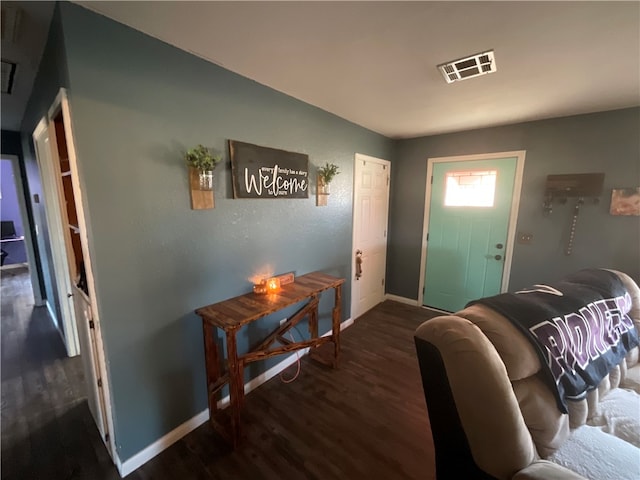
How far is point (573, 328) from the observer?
4.02 feet

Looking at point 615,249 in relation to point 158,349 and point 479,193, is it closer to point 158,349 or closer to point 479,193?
point 479,193

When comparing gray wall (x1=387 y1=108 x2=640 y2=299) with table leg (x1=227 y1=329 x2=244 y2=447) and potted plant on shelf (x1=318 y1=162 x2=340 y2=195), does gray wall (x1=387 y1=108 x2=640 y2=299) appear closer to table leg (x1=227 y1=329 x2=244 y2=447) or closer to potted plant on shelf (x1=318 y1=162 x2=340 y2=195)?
potted plant on shelf (x1=318 y1=162 x2=340 y2=195)

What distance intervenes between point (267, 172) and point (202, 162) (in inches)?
21.2

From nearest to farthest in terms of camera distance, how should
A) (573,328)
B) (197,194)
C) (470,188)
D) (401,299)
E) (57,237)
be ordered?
(573,328) → (197,194) → (57,237) → (470,188) → (401,299)

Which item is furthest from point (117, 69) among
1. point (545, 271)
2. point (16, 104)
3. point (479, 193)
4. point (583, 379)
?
point (545, 271)

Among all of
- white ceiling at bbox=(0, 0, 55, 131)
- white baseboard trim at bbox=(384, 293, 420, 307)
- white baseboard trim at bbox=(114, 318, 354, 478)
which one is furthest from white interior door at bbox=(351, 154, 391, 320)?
white ceiling at bbox=(0, 0, 55, 131)

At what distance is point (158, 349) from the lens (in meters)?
1.54

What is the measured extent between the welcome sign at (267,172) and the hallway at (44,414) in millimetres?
1834

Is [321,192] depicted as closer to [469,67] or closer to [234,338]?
[469,67]

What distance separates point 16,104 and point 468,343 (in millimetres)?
3732

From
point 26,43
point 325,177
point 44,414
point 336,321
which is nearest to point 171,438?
point 44,414

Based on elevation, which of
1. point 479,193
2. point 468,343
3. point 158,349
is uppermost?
point 479,193

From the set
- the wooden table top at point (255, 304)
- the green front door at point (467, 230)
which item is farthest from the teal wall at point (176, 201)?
the green front door at point (467, 230)

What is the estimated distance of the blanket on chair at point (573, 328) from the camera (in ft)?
3.54
